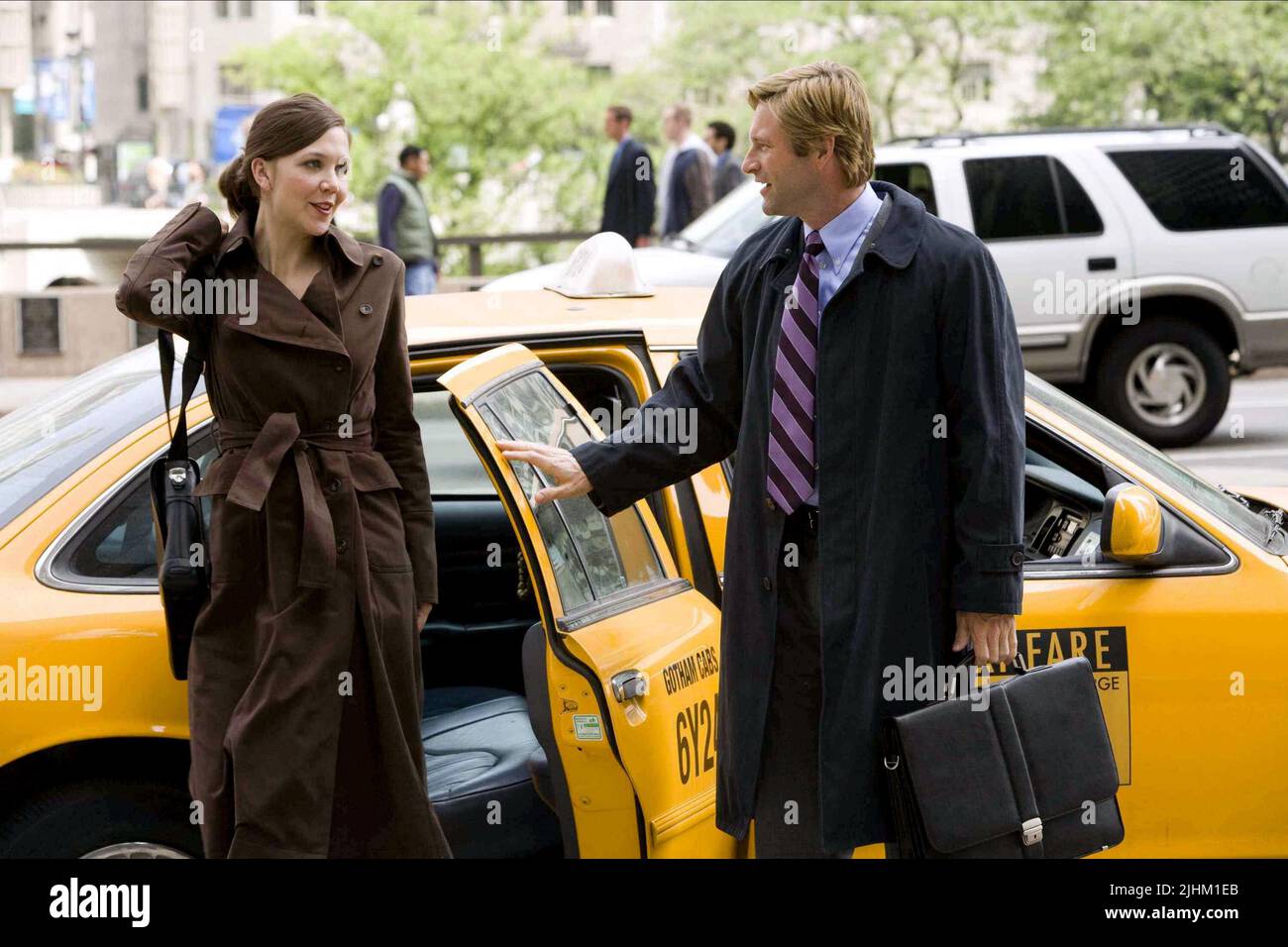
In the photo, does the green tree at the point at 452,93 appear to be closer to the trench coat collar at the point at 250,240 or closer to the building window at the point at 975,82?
the building window at the point at 975,82

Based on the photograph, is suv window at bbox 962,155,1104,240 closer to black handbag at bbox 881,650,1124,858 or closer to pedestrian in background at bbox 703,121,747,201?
pedestrian in background at bbox 703,121,747,201

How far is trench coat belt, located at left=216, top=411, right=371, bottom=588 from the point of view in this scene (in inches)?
131

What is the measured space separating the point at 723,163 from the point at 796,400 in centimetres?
1178

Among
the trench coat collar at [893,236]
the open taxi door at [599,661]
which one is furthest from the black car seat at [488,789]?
the trench coat collar at [893,236]

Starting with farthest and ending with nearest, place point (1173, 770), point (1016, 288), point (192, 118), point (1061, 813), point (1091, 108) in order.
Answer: point (192, 118) → point (1091, 108) → point (1016, 288) → point (1173, 770) → point (1061, 813)

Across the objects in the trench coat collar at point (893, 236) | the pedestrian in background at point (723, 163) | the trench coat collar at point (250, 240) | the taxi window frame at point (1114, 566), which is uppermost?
the trench coat collar at point (893, 236)

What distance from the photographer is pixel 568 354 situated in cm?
403

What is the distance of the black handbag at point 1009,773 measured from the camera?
3.10 meters

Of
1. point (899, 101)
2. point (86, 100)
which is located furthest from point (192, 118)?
point (899, 101)

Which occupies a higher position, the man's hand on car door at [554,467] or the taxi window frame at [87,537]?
the man's hand on car door at [554,467]
